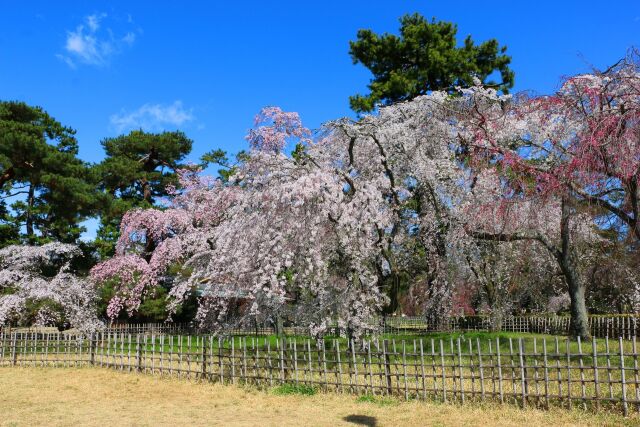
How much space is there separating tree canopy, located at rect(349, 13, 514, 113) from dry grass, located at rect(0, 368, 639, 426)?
726 inches

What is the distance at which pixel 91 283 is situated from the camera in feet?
72.0

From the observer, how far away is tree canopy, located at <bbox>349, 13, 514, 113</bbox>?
26.2 m

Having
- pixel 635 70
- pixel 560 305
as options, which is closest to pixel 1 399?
pixel 635 70

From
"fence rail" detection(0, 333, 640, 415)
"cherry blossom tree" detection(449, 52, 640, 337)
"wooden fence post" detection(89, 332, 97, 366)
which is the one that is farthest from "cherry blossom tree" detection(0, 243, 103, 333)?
"cherry blossom tree" detection(449, 52, 640, 337)

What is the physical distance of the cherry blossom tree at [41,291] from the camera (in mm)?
20094

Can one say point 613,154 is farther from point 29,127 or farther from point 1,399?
→ point 29,127

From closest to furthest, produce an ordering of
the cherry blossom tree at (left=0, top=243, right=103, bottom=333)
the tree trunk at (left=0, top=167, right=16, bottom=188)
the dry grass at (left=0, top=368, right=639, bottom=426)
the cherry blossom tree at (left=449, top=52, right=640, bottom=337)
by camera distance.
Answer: the dry grass at (left=0, top=368, right=639, bottom=426) → the cherry blossom tree at (left=449, top=52, right=640, bottom=337) → the cherry blossom tree at (left=0, top=243, right=103, bottom=333) → the tree trunk at (left=0, top=167, right=16, bottom=188)

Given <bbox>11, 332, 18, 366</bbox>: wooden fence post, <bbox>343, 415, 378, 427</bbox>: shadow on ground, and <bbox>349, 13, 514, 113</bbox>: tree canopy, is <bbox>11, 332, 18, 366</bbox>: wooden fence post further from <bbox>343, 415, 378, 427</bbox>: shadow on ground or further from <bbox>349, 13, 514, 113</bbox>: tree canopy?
<bbox>349, 13, 514, 113</bbox>: tree canopy

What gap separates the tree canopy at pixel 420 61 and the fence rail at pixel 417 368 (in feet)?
46.2

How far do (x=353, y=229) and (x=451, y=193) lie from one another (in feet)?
17.1

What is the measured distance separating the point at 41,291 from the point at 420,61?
20.1 metres

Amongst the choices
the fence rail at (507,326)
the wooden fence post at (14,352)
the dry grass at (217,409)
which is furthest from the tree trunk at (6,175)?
the dry grass at (217,409)

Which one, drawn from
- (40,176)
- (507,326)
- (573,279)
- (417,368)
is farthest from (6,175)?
(507,326)

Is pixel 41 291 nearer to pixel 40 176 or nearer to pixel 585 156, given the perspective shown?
pixel 40 176
